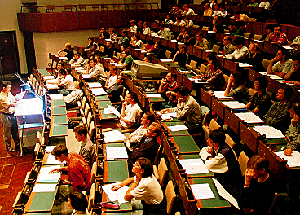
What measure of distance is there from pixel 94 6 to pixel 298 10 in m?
8.84

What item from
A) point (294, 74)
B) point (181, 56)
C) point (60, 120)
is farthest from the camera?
point (181, 56)

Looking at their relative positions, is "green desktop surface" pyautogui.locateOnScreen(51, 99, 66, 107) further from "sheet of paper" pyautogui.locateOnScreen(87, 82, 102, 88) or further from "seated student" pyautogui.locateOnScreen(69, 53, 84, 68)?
"seated student" pyautogui.locateOnScreen(69, 53, 84, 68)

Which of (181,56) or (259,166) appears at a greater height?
(181,56)

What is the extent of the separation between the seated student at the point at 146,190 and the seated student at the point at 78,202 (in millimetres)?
637

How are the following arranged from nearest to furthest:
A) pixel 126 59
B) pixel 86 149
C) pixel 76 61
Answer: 1. pixel 86 149
2. pixel 126 59
3. pixel 76 61

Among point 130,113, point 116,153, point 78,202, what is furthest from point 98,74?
point 78,202

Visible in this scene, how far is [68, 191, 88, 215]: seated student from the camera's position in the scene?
13.1 feet

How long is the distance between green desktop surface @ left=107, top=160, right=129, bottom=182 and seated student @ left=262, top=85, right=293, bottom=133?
2274 mm

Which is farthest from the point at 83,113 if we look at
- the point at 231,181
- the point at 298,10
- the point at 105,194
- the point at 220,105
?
the point at 298,10

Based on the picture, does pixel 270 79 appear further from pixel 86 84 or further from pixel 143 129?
pixel 86 84

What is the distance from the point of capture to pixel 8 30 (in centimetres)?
1449

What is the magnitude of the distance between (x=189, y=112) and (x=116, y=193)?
2.17 meters

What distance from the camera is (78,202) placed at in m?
4.02

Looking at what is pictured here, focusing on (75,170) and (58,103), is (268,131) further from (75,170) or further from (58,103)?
(58,103)
